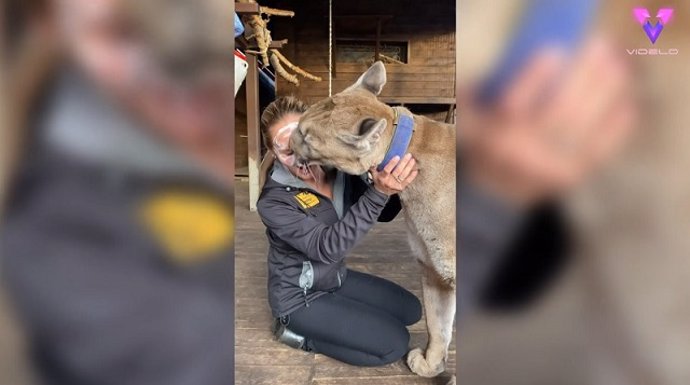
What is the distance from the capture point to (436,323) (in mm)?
2635

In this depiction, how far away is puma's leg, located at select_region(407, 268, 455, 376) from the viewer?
257cm

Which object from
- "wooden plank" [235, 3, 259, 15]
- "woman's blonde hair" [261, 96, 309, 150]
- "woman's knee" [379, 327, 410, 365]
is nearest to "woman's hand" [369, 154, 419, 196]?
"woman's blonde hair" [261, 96, 309, 150]

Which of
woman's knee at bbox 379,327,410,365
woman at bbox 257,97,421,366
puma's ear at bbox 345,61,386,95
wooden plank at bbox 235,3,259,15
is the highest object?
wooden plank at bbox 235,3,259,15

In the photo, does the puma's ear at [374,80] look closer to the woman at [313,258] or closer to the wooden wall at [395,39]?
the woman at [313,258]

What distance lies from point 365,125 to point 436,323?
1.10m

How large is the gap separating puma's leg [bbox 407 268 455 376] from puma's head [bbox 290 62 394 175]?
2.40 ft

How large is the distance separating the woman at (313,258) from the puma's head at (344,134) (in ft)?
0.61

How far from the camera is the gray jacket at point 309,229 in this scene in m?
2.37

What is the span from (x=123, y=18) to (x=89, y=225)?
49 centimetres

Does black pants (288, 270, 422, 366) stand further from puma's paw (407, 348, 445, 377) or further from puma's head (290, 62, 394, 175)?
puma's head (290, 62, 394, 175)

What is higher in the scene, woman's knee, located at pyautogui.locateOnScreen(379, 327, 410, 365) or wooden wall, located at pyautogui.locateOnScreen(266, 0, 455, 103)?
wooden wall, located at pyautogui.locateOnScreen(266, 0, 455, 103)

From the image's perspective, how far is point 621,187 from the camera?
1287 mm

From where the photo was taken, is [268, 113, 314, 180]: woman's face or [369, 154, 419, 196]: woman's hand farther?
[268, 113, 314, 180]: woman's face

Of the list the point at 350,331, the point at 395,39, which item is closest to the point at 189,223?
the point at 350,331
